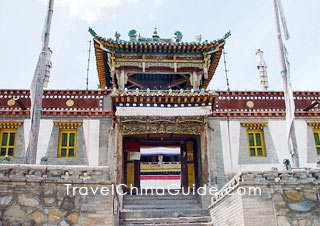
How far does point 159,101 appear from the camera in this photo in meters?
16.9

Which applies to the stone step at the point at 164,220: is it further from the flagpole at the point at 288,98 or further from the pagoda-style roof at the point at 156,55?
the pagoda-style roof at the point at 156,55

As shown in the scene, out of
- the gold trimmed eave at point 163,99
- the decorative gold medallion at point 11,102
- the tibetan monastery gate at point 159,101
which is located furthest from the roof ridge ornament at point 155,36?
the decorative gold medallion at point 11,102

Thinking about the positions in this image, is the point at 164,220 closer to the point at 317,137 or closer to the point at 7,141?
the point at 7,141

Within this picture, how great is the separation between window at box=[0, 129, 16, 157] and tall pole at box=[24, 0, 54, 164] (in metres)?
4.72

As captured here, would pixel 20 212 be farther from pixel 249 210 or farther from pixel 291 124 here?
pixel 291 124

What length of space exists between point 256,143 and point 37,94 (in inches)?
406

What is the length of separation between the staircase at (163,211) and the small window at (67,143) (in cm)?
345

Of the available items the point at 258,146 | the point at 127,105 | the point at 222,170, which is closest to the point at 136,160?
the point at 127,105

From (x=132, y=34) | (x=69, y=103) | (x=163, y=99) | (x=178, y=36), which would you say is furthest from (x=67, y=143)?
(x=178, y=36)

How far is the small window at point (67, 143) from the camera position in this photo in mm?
17125

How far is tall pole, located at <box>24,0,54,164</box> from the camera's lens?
12430 mm

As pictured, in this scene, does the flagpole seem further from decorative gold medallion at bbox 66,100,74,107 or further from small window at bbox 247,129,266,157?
decorative gold medallion at bbox 66,100,74,107

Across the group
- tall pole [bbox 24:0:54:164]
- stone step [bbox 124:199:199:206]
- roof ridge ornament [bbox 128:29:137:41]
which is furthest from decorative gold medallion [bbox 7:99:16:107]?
stone step [bbox 124:199:199:206]

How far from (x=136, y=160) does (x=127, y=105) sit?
9.93 ft
